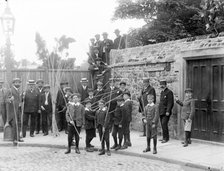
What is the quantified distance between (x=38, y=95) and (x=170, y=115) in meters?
4.85

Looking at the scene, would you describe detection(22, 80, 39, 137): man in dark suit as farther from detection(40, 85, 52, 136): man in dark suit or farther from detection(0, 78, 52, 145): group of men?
detection(40, 85, 52, 136): man in dark suit

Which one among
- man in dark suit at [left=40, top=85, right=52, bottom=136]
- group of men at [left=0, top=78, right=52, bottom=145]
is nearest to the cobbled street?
group of men at [left=0, top=78, right=52, bottom=145]

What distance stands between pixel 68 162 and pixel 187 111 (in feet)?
12.4

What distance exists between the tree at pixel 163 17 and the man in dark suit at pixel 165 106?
18.6ft

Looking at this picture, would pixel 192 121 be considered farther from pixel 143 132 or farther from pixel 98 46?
pixel 98 46

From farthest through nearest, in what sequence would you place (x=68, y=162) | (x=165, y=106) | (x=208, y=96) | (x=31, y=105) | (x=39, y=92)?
(x=39, y=92), (x=31, y=105), (x=165, y=106), (x=208, y=96), (x=68, y=162)

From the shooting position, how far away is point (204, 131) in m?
10.5

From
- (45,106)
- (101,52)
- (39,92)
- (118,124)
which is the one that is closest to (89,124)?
(118,124)

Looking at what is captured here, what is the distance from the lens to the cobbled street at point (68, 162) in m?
7.92

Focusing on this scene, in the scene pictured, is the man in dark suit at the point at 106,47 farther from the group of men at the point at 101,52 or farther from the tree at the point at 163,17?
the tree at the point at 163,17

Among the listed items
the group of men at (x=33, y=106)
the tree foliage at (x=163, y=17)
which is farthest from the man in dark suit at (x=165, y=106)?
the tree foliage at (x=163, y=17)

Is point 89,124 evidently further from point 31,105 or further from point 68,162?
point 31,105

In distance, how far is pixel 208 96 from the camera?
10.3 metres

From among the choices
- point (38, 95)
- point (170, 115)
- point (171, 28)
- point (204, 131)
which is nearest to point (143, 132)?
point (170, 115)
